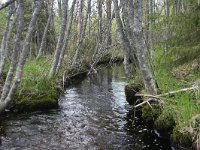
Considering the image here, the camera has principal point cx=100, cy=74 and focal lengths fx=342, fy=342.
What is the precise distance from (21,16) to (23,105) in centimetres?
385

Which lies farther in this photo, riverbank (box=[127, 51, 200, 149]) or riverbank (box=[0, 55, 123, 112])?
Answer: riverbank (box=[0, 55, 123, 112])

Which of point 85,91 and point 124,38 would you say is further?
point 85,91

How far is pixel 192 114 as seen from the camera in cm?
Result: 684

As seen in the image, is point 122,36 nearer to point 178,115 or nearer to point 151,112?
point 151,112

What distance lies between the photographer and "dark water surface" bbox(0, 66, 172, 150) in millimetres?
8070

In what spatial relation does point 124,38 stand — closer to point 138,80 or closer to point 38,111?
point 138,80

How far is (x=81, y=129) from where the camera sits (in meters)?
9.41

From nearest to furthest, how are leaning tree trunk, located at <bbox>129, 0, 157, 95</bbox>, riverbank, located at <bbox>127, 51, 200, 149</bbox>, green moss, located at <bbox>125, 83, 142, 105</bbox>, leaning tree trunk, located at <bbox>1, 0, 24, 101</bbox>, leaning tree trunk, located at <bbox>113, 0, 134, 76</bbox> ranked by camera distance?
riverbank, located at <bbox>127, 51, 200, 149</bbox>, leaning tree trunk, located at <bbox>1, 0, 24, 101</bbox>, leaning tree trunk, located at <bbox>129, 0, 157, 95</bbox>, green moss, located at <bbox>125, 83, 142, 105</bbox>, leaning tree trunk, located at <bbox>113, 0, 134, 76</bbox>

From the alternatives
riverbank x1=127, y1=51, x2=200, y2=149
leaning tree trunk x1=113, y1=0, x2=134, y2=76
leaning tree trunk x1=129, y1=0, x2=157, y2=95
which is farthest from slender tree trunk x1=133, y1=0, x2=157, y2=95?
leaning tree trunk x1=113, y1=0, x2=134, y2=76

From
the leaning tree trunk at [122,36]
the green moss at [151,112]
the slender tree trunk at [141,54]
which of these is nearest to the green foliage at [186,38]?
the slender tree trunk at [141,54]

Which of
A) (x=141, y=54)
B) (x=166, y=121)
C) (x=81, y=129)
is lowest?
(x=81, y=129)

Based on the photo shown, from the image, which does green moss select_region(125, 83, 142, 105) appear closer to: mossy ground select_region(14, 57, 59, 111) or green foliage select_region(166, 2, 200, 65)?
mossy ground select_region(14, 57, 59, 111)

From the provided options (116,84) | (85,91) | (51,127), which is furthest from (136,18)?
(116,84)

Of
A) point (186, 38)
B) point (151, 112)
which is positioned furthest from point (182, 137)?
point (186, 38)
